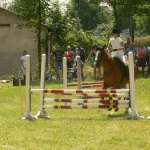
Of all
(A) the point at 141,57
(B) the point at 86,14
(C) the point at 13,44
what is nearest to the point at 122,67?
(A) the point at 141,57

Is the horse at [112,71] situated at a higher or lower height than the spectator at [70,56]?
lower

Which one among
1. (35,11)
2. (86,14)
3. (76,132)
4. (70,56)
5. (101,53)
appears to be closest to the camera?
(76,132)

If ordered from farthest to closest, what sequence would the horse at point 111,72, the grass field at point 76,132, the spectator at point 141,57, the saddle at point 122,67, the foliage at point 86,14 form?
the foliage at point 86,14 → the spectator at point 141,57 → the saddle at point 122,67 → the horse at point 111,72 → the grass field at point 76,132

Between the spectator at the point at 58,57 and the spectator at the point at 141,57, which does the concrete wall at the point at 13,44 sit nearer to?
the spectator at the point at 58,57

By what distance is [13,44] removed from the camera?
1400 inches

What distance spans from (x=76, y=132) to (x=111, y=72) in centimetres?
526

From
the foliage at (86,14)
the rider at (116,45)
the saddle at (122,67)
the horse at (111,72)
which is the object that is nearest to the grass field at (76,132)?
the horse at (111,72)

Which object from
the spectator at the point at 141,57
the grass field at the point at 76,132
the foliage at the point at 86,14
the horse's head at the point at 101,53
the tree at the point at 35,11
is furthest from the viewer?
the foliage at the point at 86,14

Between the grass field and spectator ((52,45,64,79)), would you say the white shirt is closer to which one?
the grass field

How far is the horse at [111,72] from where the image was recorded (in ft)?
51.2

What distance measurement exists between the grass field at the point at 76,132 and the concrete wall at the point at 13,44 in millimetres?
19805

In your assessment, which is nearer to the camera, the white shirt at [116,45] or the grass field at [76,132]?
the grass field at [76,132]

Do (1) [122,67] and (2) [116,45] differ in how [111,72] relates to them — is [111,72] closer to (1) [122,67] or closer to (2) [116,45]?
(1) [122,67]

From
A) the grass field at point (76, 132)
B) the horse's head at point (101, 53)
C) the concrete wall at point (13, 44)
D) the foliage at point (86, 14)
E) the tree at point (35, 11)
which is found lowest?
the grass field at point (76, 132)
